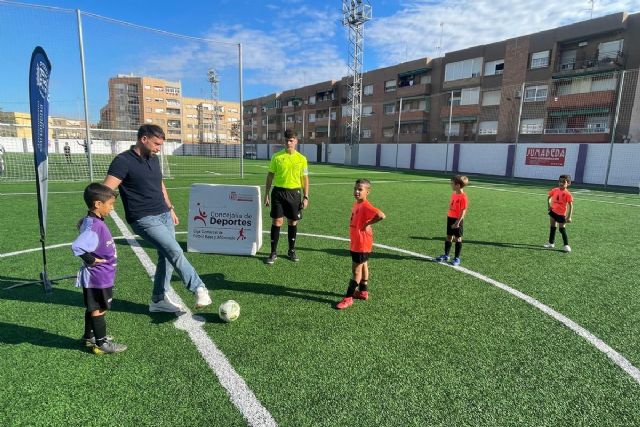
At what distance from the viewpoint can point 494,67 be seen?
39.0m

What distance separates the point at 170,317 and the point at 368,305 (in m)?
2.27

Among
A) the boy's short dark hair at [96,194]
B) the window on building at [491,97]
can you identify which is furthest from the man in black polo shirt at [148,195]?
the window on building at [491,97]

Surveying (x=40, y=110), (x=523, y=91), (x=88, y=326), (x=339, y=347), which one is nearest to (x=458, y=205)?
(x=339, y=347)

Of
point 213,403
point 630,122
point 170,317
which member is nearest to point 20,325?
point 170,317

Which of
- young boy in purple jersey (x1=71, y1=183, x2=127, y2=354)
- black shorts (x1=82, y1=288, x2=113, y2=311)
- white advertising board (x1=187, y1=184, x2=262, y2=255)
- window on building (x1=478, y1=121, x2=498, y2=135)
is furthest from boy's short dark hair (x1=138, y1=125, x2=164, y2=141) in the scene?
window on building (x1=478, y1=121, x2=498, y2=135)

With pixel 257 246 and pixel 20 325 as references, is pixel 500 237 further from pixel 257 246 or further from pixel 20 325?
pixel 20 325

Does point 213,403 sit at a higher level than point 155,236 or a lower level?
lower

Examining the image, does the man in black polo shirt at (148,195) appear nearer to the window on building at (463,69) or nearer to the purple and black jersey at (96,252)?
the purple and black jersey at (96,252)

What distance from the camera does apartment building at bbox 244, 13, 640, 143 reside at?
98.1ft

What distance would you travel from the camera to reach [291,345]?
3402 mm

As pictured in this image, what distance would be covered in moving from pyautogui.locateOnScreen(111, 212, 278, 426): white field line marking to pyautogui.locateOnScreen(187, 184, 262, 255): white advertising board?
1960 mm

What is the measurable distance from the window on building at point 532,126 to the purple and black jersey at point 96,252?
39473mm

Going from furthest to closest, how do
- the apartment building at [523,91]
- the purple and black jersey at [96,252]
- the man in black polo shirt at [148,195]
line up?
the apartment building at [523,91] → the man in black polo shirt at [148,195] → the purple and black jersey at [96,252]

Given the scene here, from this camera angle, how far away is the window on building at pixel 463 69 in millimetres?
40575
